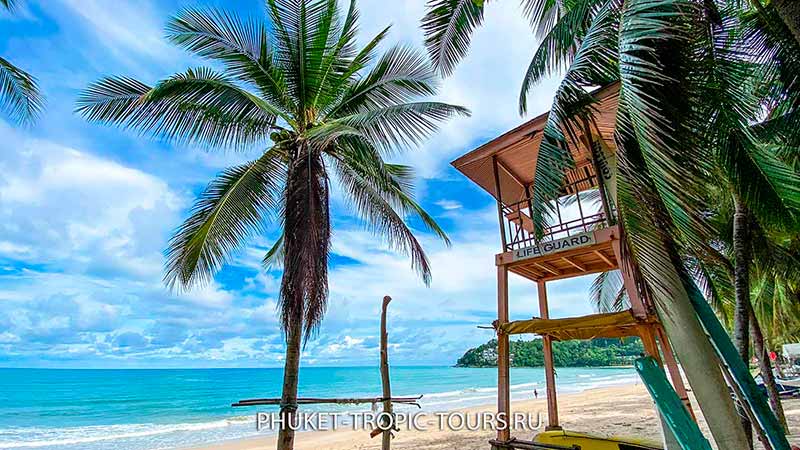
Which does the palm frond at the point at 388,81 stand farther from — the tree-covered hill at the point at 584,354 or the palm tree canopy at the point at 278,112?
the tree-covered hill at the point at 584,354

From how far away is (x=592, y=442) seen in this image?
251 inches

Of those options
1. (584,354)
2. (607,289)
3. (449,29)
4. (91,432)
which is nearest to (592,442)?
(449,29)

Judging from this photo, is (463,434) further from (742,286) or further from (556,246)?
(742,286)

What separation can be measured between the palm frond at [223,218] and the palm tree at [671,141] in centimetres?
479

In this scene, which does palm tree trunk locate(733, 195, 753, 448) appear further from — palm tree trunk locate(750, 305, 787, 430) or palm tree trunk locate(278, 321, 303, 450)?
palm tree trunk locate(278, 321, 303, 450)

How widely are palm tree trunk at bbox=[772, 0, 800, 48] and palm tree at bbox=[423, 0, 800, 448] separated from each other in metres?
0.47

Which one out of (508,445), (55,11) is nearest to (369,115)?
(508,445)

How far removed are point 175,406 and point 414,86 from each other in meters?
33.1

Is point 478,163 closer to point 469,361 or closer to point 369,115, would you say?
point 369,115

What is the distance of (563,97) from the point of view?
3375 millimetres

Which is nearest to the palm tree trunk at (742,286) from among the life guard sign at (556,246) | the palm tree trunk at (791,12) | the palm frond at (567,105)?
the life guard sign at (556,246)

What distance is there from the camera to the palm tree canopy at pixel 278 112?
5812mm

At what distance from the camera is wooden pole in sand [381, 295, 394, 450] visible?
7.35m

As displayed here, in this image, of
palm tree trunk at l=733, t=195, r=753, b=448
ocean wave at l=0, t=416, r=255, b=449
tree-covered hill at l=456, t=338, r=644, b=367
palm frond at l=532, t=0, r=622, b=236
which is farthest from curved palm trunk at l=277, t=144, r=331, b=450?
tree-covered hill at l=456, t=338, r=644, b=367
